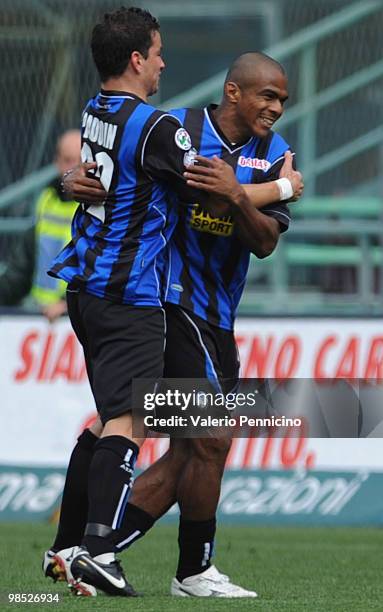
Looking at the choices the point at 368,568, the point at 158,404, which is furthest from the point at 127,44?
the point at 368,568

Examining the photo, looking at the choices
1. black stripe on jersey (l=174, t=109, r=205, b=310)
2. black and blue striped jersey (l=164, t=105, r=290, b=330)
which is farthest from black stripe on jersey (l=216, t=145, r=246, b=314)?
black stripe on jersey (l=174, t=109, r=205, b=310)

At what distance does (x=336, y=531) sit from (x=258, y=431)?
11.1 feet

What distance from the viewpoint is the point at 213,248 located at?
5727 millimetres

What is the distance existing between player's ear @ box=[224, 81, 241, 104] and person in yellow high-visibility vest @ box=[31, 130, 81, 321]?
3336mm

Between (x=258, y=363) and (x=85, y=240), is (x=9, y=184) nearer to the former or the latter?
(x=258, y=363)

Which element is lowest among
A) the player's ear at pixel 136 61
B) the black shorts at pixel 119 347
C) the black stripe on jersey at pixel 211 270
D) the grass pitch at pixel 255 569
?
the grass pitch at pixel 255 569

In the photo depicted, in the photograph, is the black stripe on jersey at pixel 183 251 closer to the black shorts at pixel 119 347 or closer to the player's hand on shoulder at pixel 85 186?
the black shorts at pixel 119 347

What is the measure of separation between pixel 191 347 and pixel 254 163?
707 mm

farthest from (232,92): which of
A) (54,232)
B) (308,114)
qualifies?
(308,114)

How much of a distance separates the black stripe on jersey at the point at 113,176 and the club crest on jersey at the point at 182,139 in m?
0.18

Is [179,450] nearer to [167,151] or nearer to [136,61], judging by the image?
[167,151]

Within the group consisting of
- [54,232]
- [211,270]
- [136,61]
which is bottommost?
[211,270]

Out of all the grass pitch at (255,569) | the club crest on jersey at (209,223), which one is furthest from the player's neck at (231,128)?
the grass pitch at (255,569)

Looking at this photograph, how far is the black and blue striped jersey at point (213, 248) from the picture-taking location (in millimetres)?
5684
